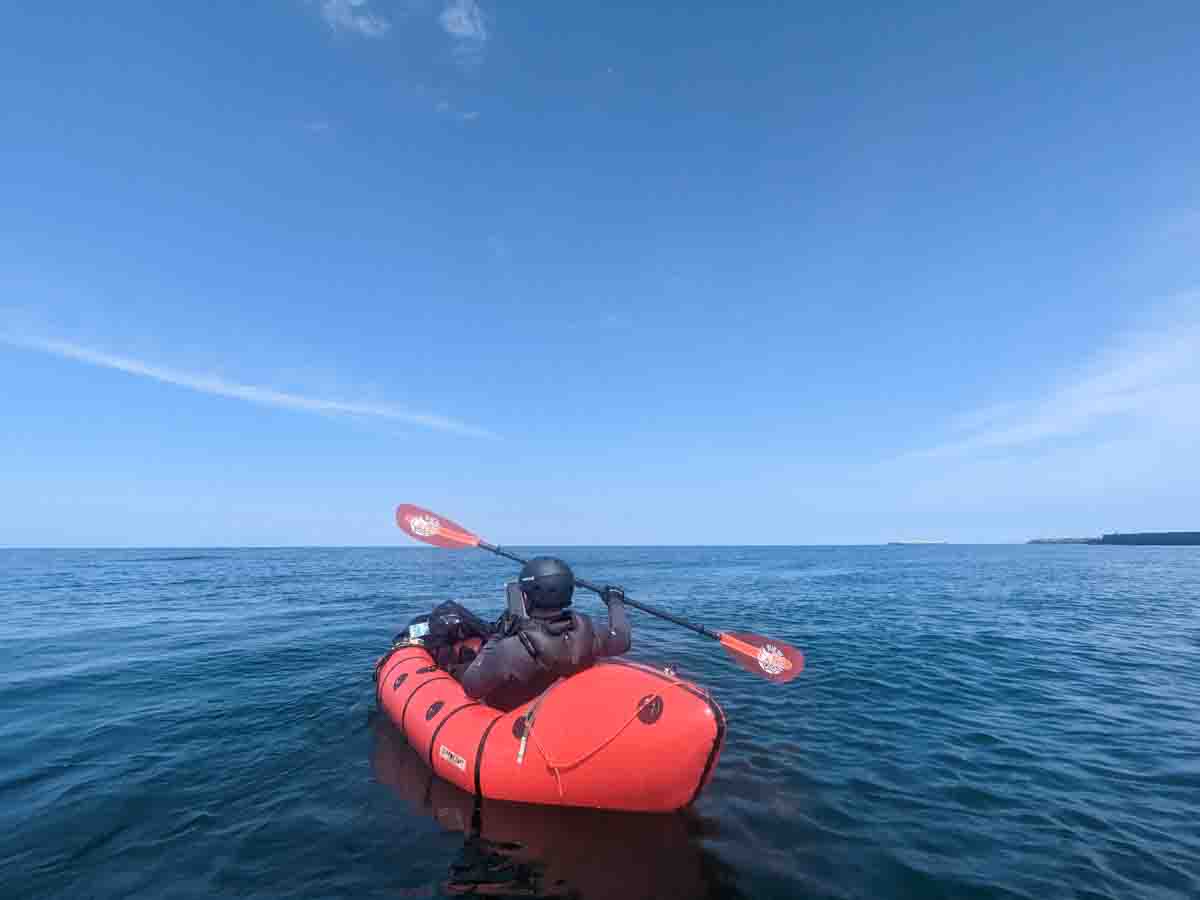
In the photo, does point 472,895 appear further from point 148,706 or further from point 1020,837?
point 148,706

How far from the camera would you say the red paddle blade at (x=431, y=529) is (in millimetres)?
11172

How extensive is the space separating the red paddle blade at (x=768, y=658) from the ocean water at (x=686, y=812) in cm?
88

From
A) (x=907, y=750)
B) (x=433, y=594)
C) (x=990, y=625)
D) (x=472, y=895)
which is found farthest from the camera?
(x=433, y=594)

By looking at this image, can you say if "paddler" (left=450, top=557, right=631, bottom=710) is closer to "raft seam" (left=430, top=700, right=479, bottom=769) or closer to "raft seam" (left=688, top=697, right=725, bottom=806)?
"raft seam" (left=430, top=700, right=479, bottom=769)

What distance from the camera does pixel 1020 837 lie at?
5.05 metres

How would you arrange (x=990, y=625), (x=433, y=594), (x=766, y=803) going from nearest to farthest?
1. (x=766, y=803)
2. (x=990, y=625)
3. (x=433, y=594)

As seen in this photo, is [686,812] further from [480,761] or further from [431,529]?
[431,529]

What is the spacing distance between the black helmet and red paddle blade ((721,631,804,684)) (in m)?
3.46

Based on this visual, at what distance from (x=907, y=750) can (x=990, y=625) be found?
493 inches

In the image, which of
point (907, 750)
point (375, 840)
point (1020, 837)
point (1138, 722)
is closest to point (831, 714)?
point (907, 750)

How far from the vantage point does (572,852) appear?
15.9ft

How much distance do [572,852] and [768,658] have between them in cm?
424

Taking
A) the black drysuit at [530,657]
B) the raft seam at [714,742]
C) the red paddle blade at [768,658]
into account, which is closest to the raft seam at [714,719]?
the raft seam at [714,742]

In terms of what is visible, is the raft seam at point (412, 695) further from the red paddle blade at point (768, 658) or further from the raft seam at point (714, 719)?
the red paddle blade at point (768, 658)
